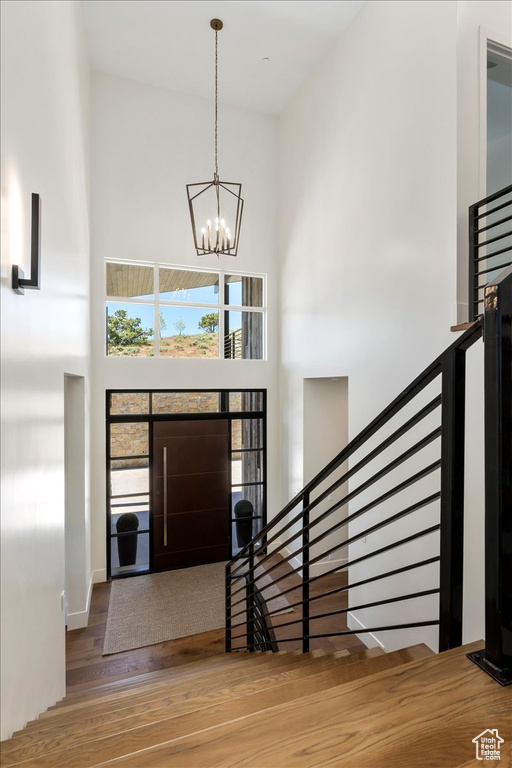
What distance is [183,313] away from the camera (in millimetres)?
5773

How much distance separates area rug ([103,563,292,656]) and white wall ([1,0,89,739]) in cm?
148

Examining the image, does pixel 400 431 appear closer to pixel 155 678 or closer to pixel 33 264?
pixel 33 264

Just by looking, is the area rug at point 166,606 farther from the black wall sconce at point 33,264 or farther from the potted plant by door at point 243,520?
the black wall sconce at point 33,264

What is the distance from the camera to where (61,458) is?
2.79 m

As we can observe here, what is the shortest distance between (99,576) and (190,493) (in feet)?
5.02

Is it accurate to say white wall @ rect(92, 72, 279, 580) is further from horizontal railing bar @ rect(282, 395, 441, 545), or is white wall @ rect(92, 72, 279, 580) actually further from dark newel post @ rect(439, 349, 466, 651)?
dark newel post @ rect(439, 349, 466, 651)

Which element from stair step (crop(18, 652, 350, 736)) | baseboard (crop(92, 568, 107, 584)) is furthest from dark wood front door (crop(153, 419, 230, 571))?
stair step (crop(18, 652, 350, 736))

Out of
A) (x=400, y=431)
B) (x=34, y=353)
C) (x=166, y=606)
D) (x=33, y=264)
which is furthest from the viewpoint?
(x=166, y=606)

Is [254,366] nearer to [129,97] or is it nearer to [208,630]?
[208,630]

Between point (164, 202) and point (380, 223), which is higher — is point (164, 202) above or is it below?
above

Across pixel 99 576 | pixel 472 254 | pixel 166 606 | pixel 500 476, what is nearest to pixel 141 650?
pixel 166 606

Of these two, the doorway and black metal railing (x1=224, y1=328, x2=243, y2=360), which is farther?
black metal railing (x1=224, y1=328, x2=243, y2=360)

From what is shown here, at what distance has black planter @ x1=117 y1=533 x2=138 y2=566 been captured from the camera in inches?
211

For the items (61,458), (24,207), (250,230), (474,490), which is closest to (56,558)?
(61,458)
